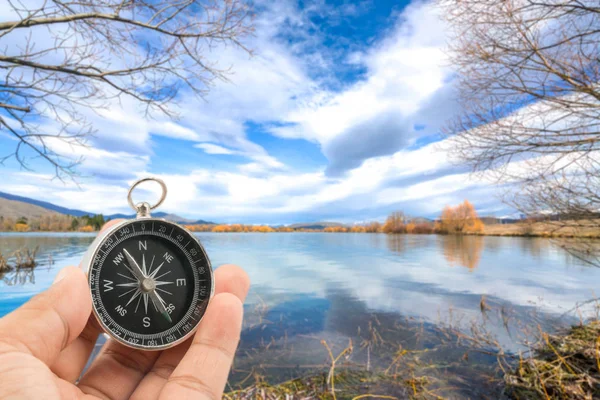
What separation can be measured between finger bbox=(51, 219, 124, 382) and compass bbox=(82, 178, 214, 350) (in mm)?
138

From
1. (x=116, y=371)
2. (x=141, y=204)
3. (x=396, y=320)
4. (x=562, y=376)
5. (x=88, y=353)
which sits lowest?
(x=396, y=320)

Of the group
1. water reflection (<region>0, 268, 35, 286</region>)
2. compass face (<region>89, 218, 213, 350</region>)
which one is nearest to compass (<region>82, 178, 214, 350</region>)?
compass face (<region>89, 218, 213, 350</region>)

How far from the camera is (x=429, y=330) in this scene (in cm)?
822

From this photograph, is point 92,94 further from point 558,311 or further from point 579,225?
point 558,311

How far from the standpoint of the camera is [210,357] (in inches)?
75.1

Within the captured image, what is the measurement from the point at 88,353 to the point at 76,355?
10 centimetres

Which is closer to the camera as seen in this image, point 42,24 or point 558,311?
point 42,24

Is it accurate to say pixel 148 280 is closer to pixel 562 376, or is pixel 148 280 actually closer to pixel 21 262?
pixel 562 376

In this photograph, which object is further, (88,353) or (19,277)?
(19,277)

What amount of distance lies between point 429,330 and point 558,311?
17.1 ft

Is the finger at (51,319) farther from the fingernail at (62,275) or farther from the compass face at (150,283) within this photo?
the compass face at (150,283)

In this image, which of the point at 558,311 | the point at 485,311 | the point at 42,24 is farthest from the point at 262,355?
the point at 558,311

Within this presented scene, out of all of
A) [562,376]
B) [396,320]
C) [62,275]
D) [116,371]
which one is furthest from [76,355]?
[396,320]

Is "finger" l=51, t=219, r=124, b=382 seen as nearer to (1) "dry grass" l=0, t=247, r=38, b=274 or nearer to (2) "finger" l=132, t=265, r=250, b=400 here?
(2) "finger" l=132, t=265, r=250, b=400
